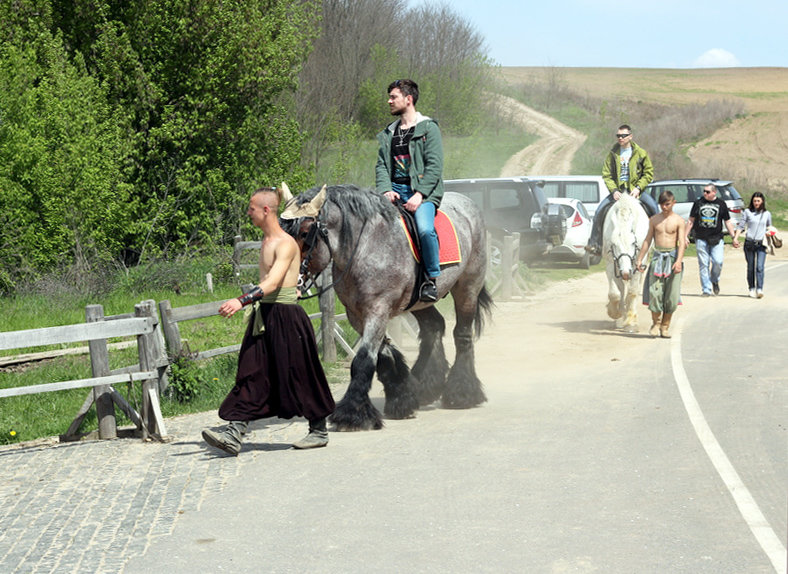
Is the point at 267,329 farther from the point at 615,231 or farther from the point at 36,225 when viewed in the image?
the point at 36,225

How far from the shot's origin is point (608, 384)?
1068 centimetres

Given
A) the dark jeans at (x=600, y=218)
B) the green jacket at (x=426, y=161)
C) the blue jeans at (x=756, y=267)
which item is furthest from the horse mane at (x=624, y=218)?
the green jacket at (x=426, y=161)

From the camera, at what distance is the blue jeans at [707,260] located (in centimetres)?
2041

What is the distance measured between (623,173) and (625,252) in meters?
1.41

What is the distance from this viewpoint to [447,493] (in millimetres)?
6539

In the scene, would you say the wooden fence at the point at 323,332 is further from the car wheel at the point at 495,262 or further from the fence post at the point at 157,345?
the car wheel at the point at 495,262

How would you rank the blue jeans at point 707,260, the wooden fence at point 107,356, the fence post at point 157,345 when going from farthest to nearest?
the blue jeans at point 707,260 < the fence post at point 157,345 < the wooden fence at point 107,356

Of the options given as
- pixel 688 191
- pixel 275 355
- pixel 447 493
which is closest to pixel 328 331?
pixel 275 355

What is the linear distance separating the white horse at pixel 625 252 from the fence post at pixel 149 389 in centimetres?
786

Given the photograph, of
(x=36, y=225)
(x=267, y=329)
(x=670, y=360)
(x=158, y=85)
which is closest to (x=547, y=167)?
(x=158, y=85)

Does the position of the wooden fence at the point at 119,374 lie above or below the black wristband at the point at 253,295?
below

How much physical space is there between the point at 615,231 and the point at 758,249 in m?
6.09

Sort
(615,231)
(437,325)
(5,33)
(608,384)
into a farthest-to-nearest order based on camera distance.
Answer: (5,33) → (615,231) → (608,384) → (437,325)

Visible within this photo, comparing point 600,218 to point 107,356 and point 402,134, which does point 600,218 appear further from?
point 107,356
